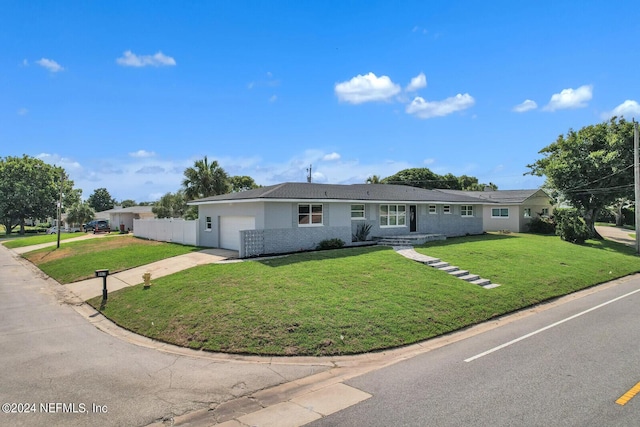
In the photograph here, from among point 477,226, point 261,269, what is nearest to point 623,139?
point 477,226

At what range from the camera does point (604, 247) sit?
28266 mm

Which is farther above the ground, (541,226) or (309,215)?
(309,215)

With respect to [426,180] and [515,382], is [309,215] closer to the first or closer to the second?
[515,382]

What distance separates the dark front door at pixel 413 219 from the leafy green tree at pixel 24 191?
55640 millimetres

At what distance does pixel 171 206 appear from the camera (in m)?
47.1

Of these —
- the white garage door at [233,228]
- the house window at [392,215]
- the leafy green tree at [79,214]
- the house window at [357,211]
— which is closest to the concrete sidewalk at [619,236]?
the house window at [392,215]

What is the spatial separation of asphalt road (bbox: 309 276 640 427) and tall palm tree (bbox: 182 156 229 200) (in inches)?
1365

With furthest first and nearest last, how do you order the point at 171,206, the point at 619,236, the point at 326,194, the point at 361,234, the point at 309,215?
the point at 171,206 → the point at 619,236 → the point at 361,234 → the point at 326,194 → the point at 309,215

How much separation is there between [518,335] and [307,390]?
6027 mm

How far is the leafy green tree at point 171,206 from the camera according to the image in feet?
153

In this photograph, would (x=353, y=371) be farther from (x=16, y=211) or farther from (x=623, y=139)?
(x=16, y=211)

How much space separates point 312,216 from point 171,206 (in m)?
31.9

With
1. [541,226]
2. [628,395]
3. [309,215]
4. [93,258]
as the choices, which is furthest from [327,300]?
[541,226]

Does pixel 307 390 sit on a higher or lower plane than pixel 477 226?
lower
